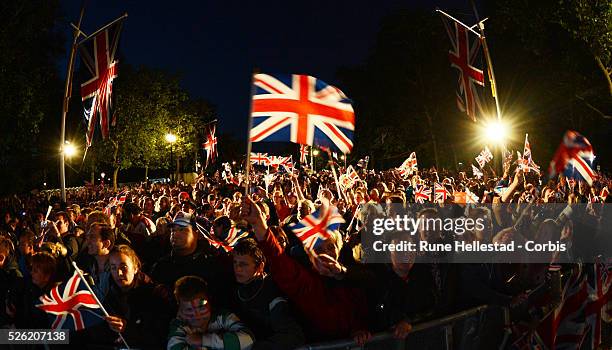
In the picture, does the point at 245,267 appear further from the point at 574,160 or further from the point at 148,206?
the point at 148,206

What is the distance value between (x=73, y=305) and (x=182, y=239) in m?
1.28

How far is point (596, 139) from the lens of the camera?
46.9 m

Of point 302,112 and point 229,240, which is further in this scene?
point 229,240

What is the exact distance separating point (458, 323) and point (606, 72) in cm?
2362

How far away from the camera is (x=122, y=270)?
4.76 m

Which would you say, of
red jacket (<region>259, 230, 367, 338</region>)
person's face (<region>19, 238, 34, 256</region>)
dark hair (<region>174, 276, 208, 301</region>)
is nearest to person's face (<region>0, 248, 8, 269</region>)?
person's face (<region>19, 238, 34, 256</region>)

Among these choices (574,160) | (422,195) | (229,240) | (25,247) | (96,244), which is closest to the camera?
(96,244)

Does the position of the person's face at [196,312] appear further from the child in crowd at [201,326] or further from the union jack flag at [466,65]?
the union jack flag at [466,65]

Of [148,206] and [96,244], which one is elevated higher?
[148,206]

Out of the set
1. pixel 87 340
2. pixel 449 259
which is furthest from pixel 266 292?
pixel 449 259

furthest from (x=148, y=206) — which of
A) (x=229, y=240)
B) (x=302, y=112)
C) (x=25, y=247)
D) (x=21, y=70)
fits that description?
(x=21, y=70)

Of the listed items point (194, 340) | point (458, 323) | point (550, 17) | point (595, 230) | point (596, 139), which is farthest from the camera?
point (596, 139)

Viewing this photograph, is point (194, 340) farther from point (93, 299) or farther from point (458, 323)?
point (458, 323)

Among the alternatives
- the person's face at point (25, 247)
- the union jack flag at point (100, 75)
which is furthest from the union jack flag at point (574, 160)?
the union jack flag at point (100, 75)
